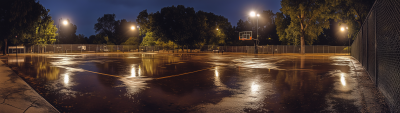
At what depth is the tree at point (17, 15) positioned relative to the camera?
1272 inches

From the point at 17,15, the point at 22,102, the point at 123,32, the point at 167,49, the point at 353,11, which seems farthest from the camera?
the point at 123,32

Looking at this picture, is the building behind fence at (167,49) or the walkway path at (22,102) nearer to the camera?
the walkway path at (22,102)

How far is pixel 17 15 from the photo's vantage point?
32.1 meters

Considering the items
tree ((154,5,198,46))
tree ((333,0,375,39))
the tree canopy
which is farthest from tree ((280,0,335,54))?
the tree canopy

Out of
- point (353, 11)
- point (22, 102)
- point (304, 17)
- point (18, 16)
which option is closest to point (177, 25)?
point (304, 17)

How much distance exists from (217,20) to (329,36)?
3465 cm

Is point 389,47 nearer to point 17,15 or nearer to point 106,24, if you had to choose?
point 17,15

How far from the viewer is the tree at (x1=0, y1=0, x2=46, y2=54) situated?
3230 centimetres

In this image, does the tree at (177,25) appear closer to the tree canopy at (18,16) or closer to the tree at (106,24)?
the tree canopy at (18,16)

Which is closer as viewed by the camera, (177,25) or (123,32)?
(177,25)

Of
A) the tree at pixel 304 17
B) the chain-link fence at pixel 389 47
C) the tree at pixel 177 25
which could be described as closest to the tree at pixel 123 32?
the tree at pixel 177 25

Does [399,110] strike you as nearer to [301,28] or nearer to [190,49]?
[301,28]

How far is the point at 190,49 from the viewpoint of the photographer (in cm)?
6431

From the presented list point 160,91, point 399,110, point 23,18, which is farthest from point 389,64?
point 23,18
